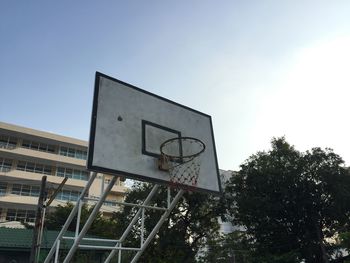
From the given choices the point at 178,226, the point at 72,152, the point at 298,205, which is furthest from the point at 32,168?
the point at 298,205

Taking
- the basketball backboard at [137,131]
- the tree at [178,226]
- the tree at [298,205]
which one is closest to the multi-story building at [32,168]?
the tree at [178,226]

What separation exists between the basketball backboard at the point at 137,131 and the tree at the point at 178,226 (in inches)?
583

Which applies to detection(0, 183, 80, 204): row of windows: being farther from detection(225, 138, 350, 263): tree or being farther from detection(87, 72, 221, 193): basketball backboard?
detection(87, 72, 221, 193): basketball backboard

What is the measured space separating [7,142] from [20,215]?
742cm

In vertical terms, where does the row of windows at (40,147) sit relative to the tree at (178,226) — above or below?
above

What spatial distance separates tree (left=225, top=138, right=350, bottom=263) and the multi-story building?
615 inches

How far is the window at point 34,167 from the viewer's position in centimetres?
3412

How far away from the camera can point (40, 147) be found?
3575cm

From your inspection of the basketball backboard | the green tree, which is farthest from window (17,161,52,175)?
the basketball backboard

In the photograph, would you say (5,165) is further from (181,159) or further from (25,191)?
(181,159)

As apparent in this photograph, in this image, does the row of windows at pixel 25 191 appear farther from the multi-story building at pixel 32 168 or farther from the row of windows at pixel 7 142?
the row of windows at pixel 7 142

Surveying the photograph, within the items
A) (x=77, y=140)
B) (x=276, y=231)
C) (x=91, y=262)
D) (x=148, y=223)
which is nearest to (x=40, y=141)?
(x=77, y=140)

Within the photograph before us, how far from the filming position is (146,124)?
7.65 m

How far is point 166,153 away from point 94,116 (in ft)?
6.08
